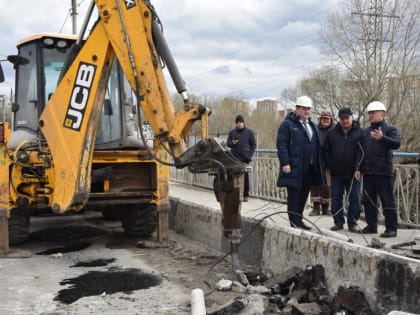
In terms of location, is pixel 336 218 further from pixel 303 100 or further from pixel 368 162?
pixel 303 100

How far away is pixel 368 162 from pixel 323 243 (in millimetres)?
2701

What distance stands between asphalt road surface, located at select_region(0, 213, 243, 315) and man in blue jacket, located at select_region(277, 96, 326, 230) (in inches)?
51.9

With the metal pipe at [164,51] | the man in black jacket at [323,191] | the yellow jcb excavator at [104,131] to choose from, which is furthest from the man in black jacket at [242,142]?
the metal pipe at [164,51]

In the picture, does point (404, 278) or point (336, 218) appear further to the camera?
point (336, 218)

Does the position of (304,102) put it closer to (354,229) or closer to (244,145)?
(354,229)

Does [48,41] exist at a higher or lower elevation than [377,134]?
higher

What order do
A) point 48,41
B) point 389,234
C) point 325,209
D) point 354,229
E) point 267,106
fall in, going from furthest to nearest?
point 267,106 → point 325,209 → point 48,41 → point 354,229 → point 389,234

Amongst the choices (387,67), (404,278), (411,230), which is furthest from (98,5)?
(387,67)

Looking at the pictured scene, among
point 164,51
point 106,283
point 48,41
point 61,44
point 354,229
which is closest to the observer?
point 106,283

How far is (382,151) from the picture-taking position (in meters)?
7.52

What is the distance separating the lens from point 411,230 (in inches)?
327

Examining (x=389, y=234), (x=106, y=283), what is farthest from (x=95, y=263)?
(x=389, y=234)

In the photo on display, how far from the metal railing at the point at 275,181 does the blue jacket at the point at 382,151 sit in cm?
135

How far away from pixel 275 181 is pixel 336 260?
7327 millimetres
